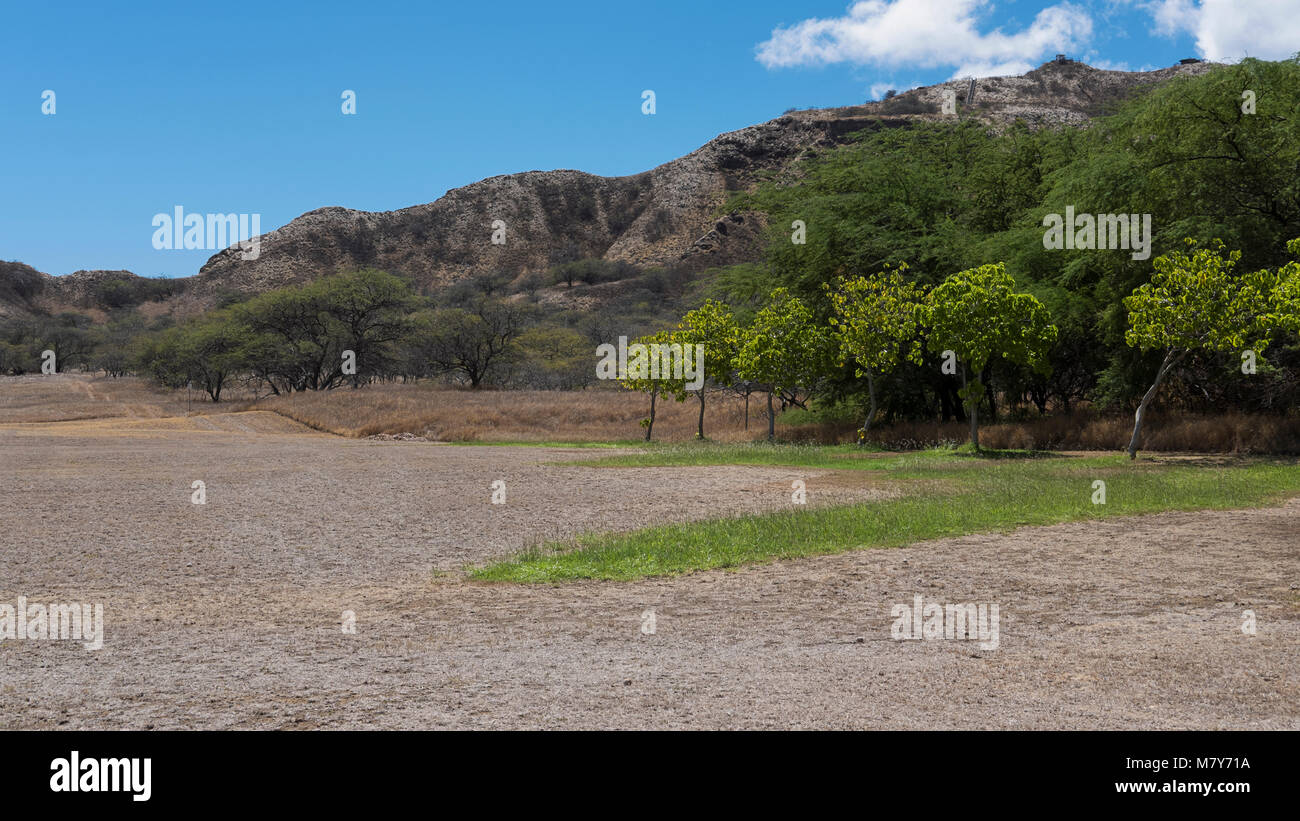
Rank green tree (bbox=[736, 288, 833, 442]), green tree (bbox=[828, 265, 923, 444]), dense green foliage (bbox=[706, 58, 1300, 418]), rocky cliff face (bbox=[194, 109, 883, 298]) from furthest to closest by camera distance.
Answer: rocky cliff face (bbox=[194, 109, 883, 298]) < green tree (bbox=[736, 288, 833, 442]) < green tree (bbox=[828, 265, 923, 444]) < dense green foliage (bbox=[706, 58, 1300, 418])

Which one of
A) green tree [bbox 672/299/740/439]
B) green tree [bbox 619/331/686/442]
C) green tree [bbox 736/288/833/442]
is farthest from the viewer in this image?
green tree [bbox 619/331/686/442]

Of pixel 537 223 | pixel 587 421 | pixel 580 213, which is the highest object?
pixel 580 213

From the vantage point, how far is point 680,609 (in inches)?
397

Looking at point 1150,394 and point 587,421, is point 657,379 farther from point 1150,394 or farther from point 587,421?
point 1150,394

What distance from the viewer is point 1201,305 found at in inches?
964

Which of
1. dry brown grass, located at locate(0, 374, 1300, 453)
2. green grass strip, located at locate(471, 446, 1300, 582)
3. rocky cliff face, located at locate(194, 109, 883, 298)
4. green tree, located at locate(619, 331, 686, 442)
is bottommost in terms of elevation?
green grass strip, located at locate(471, 446, 1300, 582)

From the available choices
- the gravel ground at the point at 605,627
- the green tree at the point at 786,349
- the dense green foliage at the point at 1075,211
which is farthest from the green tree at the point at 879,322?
the gravel ground at the point at 605,627

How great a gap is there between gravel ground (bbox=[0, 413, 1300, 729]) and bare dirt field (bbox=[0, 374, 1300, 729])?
1.5 inches

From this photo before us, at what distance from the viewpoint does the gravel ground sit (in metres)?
6.43

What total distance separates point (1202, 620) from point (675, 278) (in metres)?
104

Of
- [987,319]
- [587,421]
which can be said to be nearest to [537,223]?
[587,421]

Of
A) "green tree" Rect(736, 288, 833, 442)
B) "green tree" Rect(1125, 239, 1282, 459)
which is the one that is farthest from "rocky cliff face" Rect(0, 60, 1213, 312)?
"green tree" Rect(1125, 239, 1282, 459)

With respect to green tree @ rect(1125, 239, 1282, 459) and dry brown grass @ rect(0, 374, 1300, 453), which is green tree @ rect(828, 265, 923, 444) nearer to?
dry brown grass @ rect(0, 374, 1300, 453)

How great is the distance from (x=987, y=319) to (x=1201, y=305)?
597 cm
